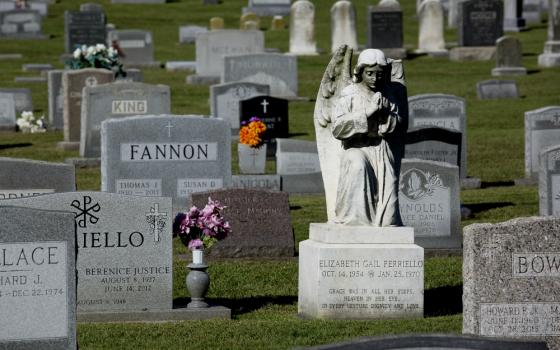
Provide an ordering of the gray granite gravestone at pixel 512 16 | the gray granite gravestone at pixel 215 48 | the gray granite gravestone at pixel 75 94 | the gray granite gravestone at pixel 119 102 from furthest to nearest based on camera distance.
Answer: the gray granite gravestone at pixel 512 16 → the gray granite gravestone at pixel 215 48 → the gray granite gravestone at pixel 75 94 → the gray granite gravestone at pixel 119 102

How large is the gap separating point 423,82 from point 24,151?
12731 mm

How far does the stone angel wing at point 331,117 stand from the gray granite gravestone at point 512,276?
→ 2.39 m

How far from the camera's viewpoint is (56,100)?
30.4m

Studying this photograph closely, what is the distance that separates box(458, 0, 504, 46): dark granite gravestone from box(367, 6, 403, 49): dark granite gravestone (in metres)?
1.72

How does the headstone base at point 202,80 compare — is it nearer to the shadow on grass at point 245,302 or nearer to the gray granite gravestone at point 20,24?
the gray granite gravestone at point 20,24

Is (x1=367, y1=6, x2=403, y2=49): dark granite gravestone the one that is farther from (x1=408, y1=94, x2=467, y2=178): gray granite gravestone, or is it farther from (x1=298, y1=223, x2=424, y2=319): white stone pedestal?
(x1=298, y1=223, x2=424, y2=319): white stone pedestal

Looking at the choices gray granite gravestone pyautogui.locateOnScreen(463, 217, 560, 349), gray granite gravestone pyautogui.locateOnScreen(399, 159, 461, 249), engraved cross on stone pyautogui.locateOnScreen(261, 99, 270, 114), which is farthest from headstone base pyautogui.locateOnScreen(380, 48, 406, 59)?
gray granite gravestone pyautogui.locateOnScreen(463, 217, 560, 349)

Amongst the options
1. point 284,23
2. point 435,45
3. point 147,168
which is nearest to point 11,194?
point 147,168

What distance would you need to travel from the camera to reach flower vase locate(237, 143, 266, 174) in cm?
2331

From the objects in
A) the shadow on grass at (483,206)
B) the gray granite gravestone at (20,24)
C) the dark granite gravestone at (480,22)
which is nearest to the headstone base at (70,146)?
the shadow on grass at (483,206)

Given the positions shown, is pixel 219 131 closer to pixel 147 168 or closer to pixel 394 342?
pixel 147 168

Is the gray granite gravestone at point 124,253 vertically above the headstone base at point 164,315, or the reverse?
the gray granite gravestone at point 124,253

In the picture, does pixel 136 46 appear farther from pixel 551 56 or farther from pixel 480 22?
pixel 551 56

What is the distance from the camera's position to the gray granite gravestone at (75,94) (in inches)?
1085
